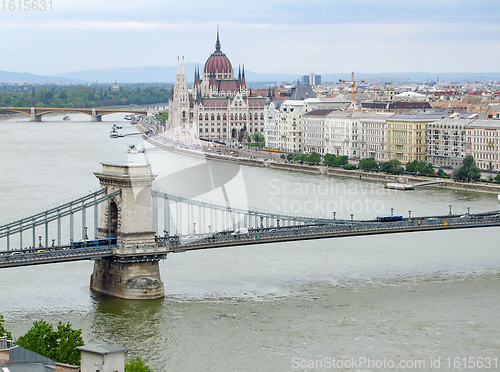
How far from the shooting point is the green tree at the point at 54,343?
16.6 metres

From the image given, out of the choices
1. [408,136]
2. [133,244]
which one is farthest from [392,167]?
[133,244]

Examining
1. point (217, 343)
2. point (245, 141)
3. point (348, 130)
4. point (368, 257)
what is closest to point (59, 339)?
point (217, 343)

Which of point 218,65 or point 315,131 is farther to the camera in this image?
point 218,65

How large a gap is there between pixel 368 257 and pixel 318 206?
36.2 feet

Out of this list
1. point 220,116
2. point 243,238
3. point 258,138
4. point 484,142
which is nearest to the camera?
point 243,238

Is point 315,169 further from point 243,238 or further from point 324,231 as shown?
point 243,238

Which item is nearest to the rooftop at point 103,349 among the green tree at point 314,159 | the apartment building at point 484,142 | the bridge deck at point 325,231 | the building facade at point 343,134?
the bridge deck at point 325,231

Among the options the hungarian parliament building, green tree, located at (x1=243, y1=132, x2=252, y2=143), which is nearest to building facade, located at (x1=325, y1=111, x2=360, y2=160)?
green tree, located at (x1=243, y1=132, x2=252, y2=143)

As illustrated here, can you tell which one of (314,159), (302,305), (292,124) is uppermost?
(292,124)

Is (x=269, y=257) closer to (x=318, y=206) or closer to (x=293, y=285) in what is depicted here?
(x=293, y=285)

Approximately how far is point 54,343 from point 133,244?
715 centimetres

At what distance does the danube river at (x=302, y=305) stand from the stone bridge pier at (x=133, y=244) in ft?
1.27

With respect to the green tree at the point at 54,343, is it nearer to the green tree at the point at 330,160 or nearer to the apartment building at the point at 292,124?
the green tree at the point at 330,160

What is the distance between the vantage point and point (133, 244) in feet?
79.2
